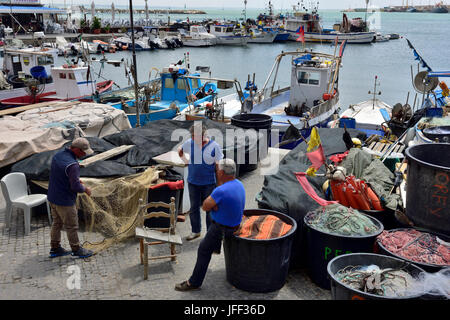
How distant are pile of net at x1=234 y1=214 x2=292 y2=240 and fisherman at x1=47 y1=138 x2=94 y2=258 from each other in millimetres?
2089

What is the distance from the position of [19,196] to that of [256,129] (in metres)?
5.09

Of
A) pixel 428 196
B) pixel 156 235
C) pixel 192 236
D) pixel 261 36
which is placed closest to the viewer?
pixel 428 196

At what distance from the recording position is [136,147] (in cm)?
798

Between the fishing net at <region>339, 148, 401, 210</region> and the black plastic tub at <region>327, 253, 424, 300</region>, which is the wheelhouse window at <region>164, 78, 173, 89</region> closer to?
the fishing net at <region>339, 148, 401, 210</region>

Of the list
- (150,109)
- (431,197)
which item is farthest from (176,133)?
(150,109)

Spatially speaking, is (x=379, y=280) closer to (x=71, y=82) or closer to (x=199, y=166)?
(x=199, y=166)

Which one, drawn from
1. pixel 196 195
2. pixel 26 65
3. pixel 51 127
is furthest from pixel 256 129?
pixel 26 65

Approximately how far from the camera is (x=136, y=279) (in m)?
5.20

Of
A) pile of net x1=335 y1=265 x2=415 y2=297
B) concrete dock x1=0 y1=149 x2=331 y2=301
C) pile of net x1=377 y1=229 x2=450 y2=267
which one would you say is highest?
pile of net x1=377 y1=229 x2=450 y2=267

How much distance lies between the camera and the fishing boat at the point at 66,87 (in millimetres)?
17719

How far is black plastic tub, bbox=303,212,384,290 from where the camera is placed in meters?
4.66

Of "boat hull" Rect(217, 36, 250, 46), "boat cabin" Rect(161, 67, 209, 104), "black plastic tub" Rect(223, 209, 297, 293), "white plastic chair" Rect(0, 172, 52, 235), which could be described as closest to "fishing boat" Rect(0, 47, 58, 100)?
"boat cabin" Rect(161, 67, 209, 104)

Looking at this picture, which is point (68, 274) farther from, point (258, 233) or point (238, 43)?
point (238, 43)

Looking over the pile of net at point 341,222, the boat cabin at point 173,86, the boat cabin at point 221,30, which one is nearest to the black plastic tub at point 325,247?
the pile of net at point 341,222
